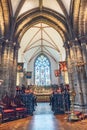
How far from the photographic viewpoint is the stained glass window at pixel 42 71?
78.4 feet

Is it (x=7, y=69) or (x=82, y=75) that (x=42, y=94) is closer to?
(x=7, y=69)

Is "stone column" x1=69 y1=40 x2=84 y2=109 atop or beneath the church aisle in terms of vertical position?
atop

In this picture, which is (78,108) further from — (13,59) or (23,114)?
(13,59)

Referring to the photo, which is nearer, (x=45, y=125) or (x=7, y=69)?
(x=45, y=125)

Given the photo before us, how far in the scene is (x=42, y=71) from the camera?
977 inches

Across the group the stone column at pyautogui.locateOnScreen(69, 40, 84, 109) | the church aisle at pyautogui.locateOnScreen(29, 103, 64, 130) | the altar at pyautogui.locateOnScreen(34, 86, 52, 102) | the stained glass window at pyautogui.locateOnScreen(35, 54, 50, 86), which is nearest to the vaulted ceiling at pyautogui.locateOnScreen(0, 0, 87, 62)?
the stone column at pyautogui.locateOnScreen(69, 40, 84, 109)

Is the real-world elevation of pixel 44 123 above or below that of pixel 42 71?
below

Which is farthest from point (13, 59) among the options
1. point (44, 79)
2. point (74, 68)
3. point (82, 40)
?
point (44, 79)

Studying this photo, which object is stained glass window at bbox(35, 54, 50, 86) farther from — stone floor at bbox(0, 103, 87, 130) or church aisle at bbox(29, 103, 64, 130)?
stone floor at bbox(0, 103, 87, 130)

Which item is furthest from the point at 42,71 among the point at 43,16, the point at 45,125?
the point at 45,125

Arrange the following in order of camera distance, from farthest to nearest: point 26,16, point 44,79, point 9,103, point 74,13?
1. point 44,79
2. point 26,16
3. point 74,13
4. point 9,103

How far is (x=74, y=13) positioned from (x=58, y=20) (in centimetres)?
212

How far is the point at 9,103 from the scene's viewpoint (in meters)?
7.87

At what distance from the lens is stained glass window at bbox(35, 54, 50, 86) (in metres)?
23.9
